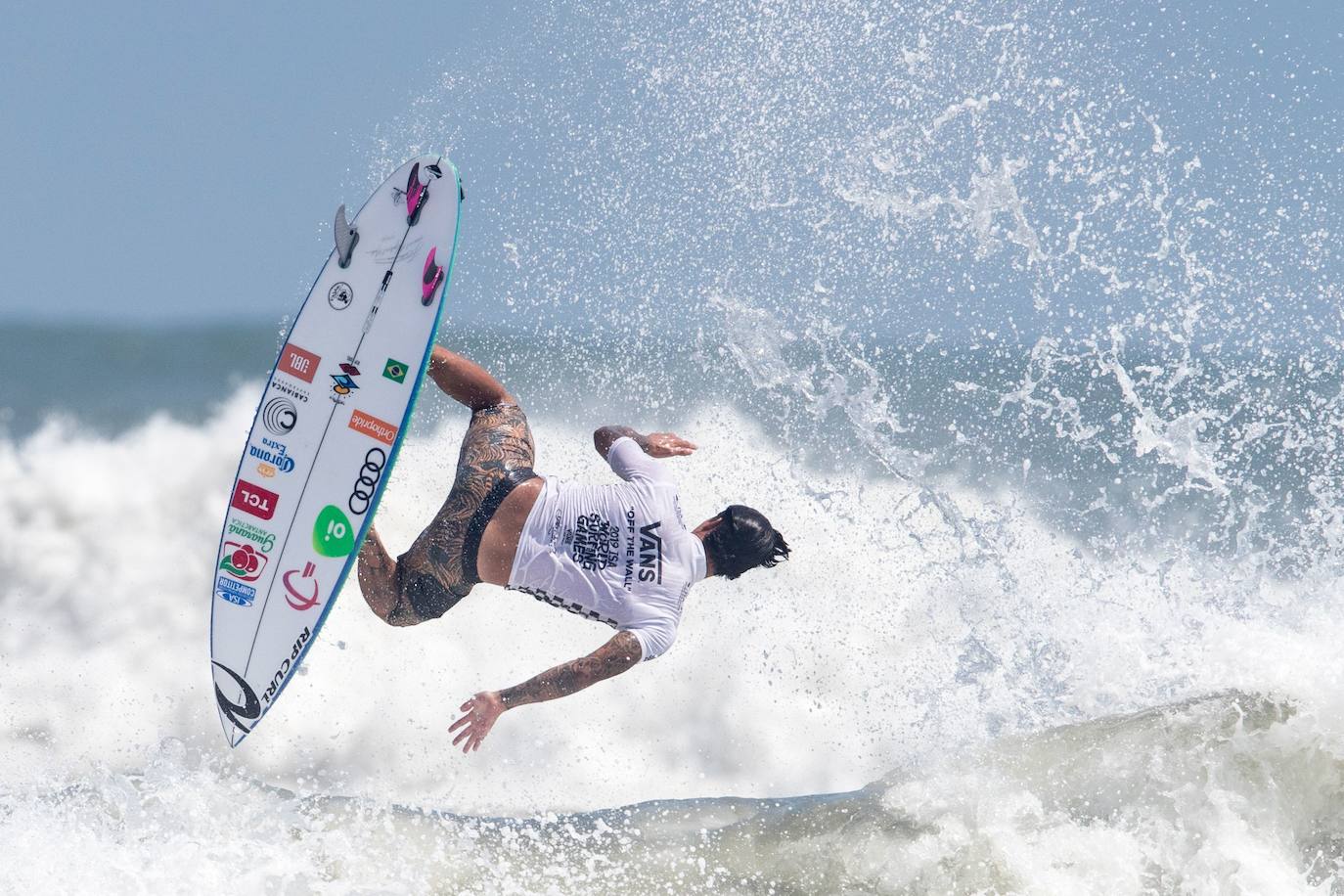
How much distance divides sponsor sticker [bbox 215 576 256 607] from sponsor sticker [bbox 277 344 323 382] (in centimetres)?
110

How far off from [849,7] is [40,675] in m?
8.04

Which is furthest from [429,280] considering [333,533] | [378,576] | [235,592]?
[235,592]

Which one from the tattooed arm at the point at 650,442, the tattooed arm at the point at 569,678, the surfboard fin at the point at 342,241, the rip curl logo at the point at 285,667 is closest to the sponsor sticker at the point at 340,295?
the surfboard fin at the point at 342,241

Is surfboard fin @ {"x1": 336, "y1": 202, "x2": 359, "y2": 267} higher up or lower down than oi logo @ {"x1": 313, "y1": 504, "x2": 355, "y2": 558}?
higher up

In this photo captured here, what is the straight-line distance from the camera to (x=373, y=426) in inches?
230

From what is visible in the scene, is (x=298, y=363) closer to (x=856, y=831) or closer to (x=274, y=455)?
(x=274, y=455)

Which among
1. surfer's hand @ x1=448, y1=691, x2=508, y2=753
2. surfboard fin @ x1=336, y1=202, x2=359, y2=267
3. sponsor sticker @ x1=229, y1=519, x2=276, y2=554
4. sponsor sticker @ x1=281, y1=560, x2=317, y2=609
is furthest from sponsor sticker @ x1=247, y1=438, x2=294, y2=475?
surfer's hand @ x1=448, y1=691, x2=508, y2=753

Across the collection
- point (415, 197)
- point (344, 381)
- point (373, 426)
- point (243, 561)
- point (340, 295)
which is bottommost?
point (243, 561)

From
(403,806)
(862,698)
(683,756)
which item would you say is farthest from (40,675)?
(862,698)

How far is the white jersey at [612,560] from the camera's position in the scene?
5.51m

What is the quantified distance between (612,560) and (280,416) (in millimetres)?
1922

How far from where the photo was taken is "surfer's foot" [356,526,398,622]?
5773 mm

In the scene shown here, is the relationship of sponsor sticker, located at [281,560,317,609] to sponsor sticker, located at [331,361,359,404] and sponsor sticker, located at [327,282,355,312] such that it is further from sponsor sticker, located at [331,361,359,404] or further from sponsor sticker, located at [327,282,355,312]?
sponsor sticker, located at [327,282,355,312]

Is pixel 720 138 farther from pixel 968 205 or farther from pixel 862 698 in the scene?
pixel 862 698
